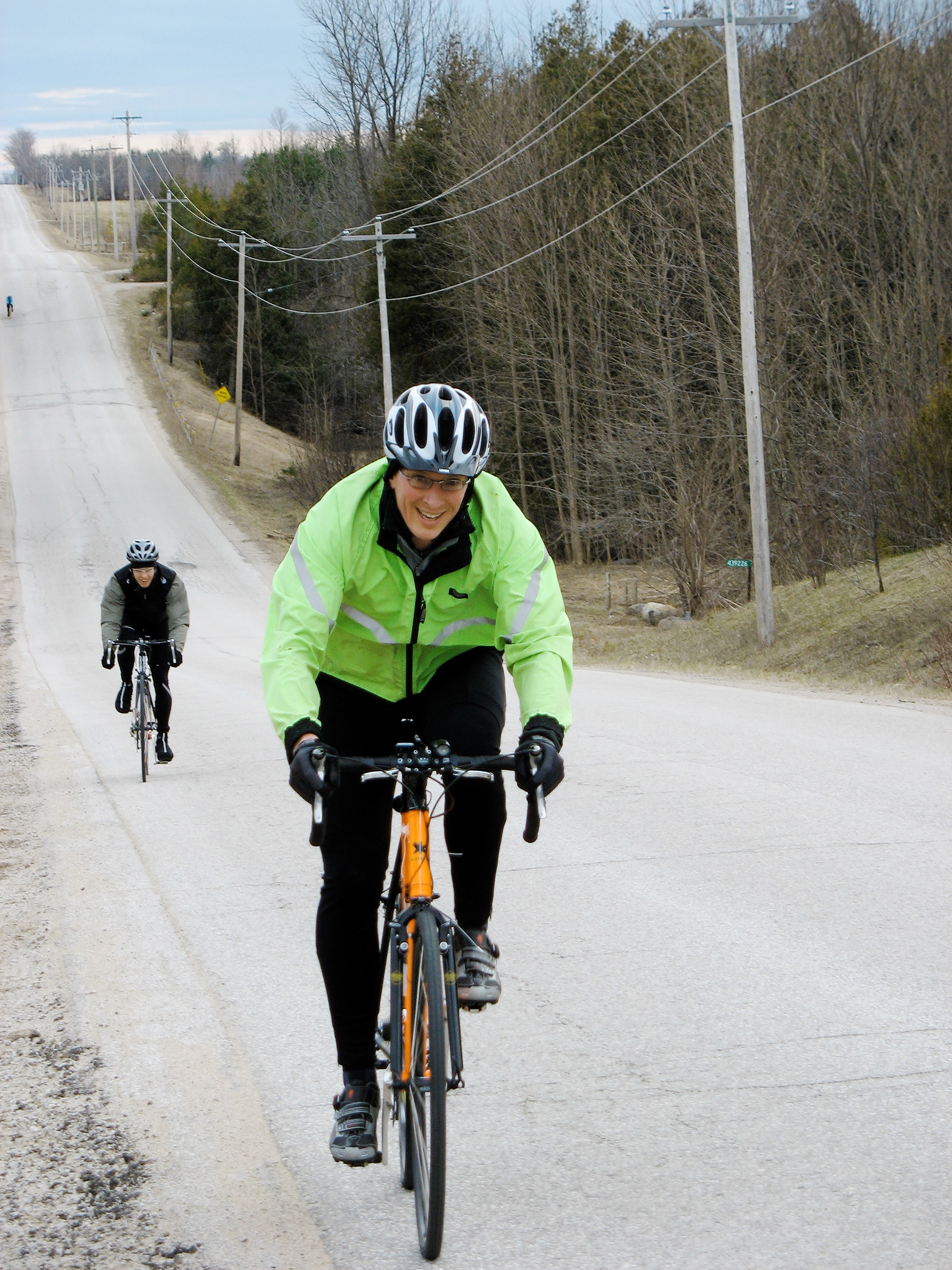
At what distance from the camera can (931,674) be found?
16.8 meters

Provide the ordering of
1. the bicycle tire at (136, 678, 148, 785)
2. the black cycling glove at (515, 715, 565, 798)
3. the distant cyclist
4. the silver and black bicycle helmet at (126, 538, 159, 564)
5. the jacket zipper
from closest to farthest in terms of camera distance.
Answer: the black cycling glove at (515, 715, 565, 798) → the jacket zipper → the bicycle tire at (136, 678, 148, 785) → the silver and black bicycle helmet at (126, 538, 159, 564) → the distant cyclist

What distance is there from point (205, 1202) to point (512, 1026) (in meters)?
1.49

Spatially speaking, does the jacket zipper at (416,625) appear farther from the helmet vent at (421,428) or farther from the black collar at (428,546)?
the helmet vent at (421,428)

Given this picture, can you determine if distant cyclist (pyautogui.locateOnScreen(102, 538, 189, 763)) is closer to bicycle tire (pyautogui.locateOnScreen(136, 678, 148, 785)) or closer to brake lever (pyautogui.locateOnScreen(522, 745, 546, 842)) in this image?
bicycle tire (pyautogui.locateOnScreen(136, 678, 148, 785))

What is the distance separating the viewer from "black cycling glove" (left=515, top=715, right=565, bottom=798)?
3.30 meters

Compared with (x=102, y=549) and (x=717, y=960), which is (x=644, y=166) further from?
(x=717, y=960)

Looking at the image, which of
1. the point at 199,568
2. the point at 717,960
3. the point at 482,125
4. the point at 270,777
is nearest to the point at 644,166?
the point at 482,125

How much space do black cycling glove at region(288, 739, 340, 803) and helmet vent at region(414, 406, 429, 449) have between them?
831 mm

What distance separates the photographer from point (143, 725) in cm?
1114

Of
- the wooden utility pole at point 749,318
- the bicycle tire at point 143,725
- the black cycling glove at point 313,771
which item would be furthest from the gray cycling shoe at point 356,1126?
the wooden utility pole at point 749,318

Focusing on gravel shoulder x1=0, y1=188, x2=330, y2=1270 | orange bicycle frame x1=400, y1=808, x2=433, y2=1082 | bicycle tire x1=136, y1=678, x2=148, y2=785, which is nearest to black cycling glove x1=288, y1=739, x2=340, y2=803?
orange bicycle frame x1=400, y1=808, x2=433, y2=1082

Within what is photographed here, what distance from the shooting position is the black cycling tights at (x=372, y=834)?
11.8 ft

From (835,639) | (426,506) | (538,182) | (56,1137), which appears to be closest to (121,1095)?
(56,1137)

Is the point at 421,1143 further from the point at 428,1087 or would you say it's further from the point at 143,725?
the point at 143,725
